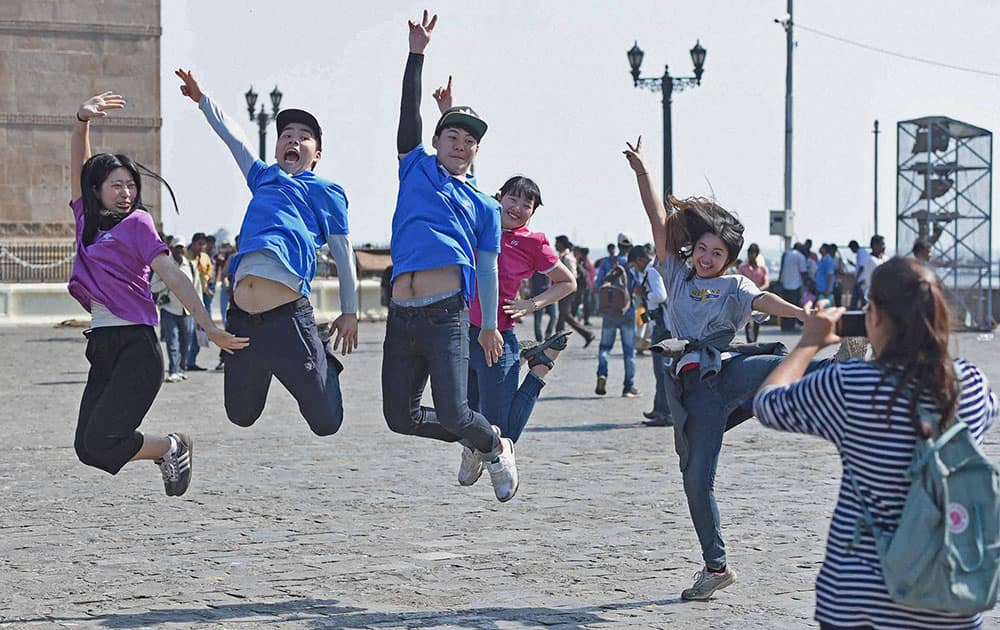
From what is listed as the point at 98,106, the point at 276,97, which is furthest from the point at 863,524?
the point at 276,97

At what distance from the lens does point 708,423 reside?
6.96 m

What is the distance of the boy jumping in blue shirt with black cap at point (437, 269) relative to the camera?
7457mm

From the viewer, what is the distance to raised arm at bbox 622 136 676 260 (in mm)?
7242

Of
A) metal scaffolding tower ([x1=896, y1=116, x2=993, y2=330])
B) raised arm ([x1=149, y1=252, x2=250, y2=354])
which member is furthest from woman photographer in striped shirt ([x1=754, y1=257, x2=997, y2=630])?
metal scaffolding tower ([x1=896, y1=116, x2=993, y2=330])

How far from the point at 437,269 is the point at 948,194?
80.3 feet

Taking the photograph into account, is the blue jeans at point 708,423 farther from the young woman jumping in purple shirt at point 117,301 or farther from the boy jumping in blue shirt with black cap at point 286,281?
the young woman jumping in purple shirt at point 117,301

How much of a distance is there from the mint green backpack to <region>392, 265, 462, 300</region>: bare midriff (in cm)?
347

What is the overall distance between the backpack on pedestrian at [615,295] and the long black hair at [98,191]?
36.5 feet

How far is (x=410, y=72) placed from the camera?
7.82m

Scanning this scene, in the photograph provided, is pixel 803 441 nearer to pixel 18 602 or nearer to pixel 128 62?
pixel 18 602

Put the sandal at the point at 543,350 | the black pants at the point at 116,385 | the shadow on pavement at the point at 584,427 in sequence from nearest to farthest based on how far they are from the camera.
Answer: the black pants at the point at 116,385
the sandal at the point at 543,350
the shadow on pavement at the point at 584,427

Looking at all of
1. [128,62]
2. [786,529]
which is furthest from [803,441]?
[128,62]

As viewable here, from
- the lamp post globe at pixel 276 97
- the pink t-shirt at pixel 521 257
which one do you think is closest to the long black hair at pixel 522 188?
the pink t-shirt at pixel 521 257

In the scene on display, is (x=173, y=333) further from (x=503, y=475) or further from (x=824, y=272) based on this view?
(x=824, y=272)
